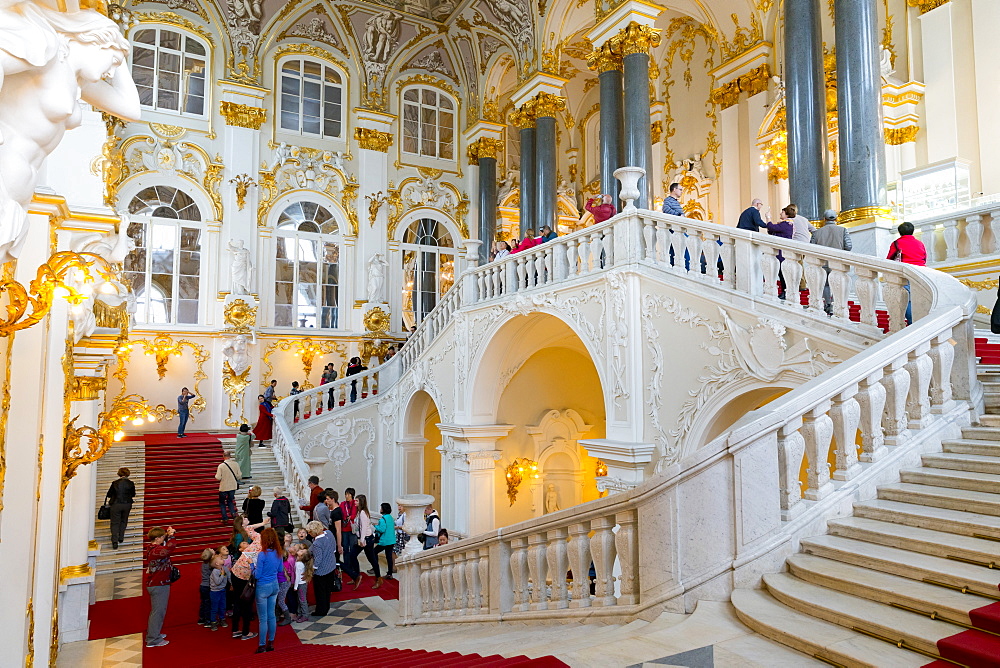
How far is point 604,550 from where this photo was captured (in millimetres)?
3867

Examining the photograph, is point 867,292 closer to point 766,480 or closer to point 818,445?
point 818,445

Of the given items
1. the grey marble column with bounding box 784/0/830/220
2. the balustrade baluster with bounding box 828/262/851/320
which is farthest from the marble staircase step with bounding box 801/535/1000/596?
the grey marble column with bounding box 784/0/830/220

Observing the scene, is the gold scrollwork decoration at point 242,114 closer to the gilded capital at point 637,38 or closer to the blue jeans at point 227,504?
the gilded capital at point 637,38

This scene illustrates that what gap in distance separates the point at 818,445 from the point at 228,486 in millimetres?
10613

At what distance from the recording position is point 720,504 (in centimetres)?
345

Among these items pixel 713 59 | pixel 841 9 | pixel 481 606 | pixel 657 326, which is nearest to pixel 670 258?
pixel 657 326

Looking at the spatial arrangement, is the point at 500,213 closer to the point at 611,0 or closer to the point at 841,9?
the point at 611,0

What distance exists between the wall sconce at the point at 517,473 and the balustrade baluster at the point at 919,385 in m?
10.2

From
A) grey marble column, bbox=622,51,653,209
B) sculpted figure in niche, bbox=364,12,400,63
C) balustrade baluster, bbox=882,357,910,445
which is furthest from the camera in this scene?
sculpted figure in niche, bbox=364,12,400,63

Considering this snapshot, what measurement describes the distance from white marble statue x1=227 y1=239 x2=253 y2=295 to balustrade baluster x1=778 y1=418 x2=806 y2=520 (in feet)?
52.6

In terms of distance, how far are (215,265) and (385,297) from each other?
14.7 ft

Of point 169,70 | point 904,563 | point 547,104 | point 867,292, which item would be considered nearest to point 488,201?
point 547,104

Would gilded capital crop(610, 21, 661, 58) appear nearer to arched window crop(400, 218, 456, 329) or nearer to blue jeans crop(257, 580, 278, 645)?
arched window crop(400, 218, 456, 329)

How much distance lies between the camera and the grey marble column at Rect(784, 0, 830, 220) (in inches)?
384
